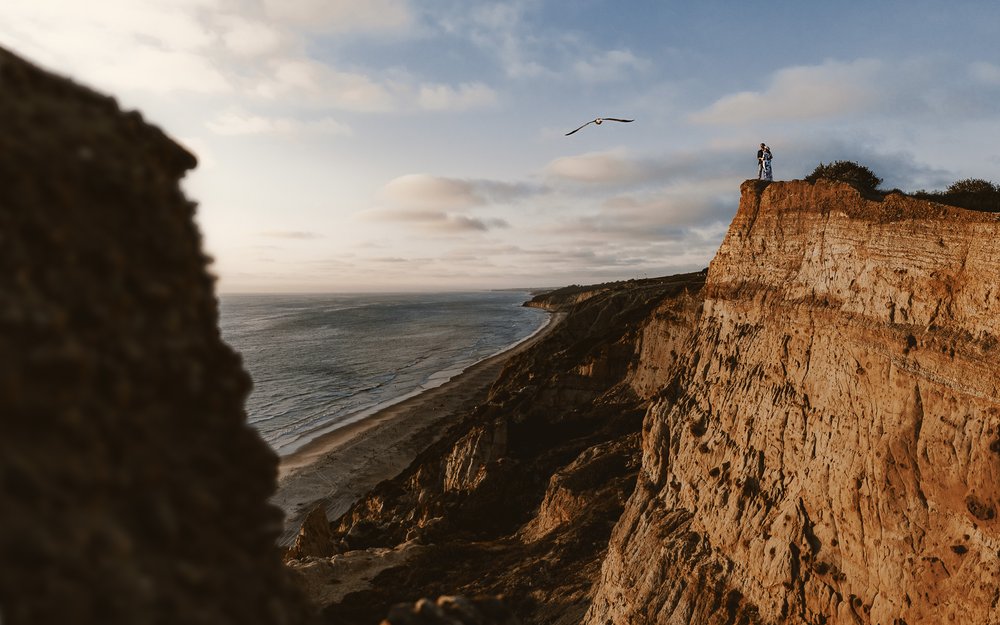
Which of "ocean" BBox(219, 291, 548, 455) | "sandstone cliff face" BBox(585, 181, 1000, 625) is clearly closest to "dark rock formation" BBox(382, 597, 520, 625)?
"sandstone cliff face" BBox(585, 181, 1000, 625)

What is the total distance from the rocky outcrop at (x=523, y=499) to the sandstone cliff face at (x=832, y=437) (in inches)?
172

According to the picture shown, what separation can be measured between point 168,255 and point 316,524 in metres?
25.5

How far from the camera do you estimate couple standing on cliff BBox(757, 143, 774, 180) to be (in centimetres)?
1669

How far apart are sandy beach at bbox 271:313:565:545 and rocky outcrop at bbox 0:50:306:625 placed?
28.9 meters

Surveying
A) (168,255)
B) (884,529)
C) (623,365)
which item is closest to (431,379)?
(623,365)

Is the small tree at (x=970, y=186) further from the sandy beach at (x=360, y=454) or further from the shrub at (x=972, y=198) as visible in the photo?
the sandy beach at (x=360, y=454)

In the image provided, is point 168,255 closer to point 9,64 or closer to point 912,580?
point 9,64

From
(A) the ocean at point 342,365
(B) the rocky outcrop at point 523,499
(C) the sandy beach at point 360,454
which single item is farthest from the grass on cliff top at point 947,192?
(A) the ocean at point 342,365

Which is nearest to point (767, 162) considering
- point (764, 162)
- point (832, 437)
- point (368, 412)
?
point (764, 162)

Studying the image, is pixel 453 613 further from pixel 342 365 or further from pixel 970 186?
pixel 342 365

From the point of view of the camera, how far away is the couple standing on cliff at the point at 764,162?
1669 centimetres

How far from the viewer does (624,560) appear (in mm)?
14680

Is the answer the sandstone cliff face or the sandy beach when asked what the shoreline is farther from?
the sandstone cliff face

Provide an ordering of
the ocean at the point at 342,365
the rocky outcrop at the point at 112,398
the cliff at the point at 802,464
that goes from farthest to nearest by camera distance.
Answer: the ocean at the point at 342,365, the cliff at the point at 802,464, the rocky outcrop at the point at 112,398
